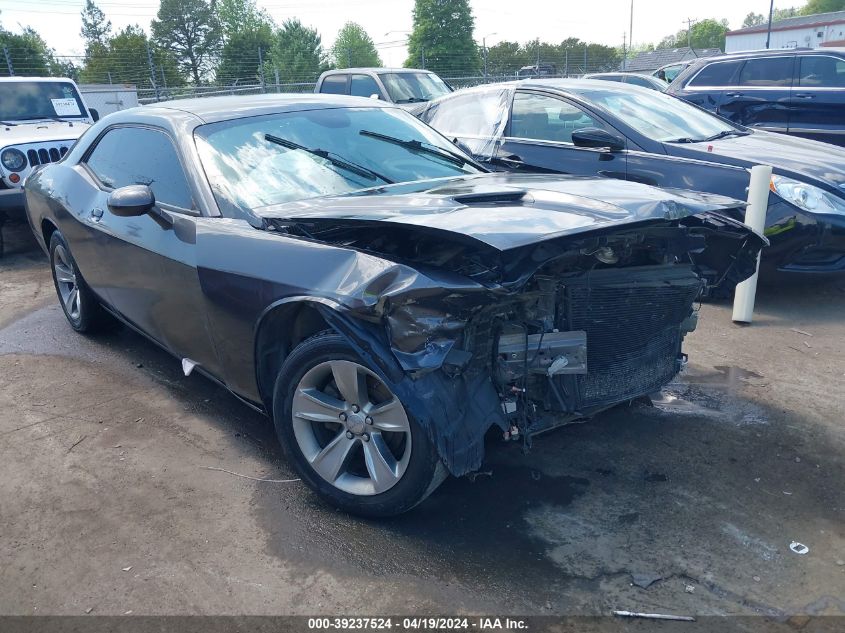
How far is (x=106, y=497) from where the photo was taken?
321 centimetres

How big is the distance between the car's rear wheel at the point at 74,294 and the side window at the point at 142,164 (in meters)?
0.75

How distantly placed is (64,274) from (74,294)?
0.17 metres

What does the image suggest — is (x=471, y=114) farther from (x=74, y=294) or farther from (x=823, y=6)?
(x=823, y=6)

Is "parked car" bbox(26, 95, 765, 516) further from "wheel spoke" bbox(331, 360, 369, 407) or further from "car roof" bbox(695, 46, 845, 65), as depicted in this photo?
"car roof" bbox(695, 46, 845, 65)

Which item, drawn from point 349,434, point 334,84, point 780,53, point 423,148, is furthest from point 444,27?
point 349,434

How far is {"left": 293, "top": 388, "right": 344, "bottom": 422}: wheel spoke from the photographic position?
2900mm

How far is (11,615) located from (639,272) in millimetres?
2744

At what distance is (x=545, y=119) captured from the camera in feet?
20.7

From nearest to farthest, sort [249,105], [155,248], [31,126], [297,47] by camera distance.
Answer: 1. [155,248]
2. [249,105]
3. [31,126]
4. [297,47]

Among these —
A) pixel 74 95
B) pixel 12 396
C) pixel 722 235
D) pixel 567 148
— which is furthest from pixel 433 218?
pixel 74 95

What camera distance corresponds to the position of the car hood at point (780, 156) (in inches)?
215

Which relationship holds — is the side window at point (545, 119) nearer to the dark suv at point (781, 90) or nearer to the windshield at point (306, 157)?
the windshield at point (306, 157)

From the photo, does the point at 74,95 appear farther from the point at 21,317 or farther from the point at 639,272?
the point at 639,272

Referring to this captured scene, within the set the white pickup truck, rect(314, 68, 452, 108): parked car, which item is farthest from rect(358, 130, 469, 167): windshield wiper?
rect(314, 68, 452, 108): parked car
